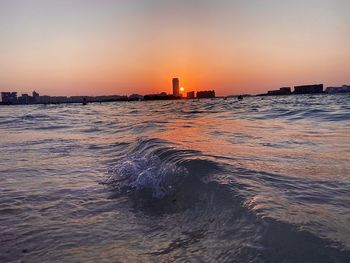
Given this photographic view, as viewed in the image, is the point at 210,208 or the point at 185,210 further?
the point at 185,210

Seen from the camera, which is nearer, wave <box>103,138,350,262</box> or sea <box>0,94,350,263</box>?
wave <box>103,138,350,262</box>

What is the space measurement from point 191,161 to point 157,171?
619 mm

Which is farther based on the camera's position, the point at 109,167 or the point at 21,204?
the point at 109,167

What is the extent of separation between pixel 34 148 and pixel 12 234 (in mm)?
8454

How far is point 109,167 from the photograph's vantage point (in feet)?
27.2

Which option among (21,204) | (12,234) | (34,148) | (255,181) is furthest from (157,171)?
(34,148)

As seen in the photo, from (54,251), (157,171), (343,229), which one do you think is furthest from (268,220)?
(157,171)

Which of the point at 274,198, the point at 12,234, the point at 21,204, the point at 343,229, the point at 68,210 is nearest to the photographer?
the point at 343,229

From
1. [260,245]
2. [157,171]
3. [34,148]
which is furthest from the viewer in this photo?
[34,148]

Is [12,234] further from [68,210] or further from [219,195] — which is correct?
[219,195]

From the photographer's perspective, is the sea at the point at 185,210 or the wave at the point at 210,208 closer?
the wave at the point at 210,208

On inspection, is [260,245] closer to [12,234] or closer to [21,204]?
[12,234]

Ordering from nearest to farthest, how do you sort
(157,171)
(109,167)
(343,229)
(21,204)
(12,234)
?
1. (343,229)
2. (12,234)
3. (21,204)
4. (157,171)
5. (109,167)

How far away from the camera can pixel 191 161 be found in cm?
629
